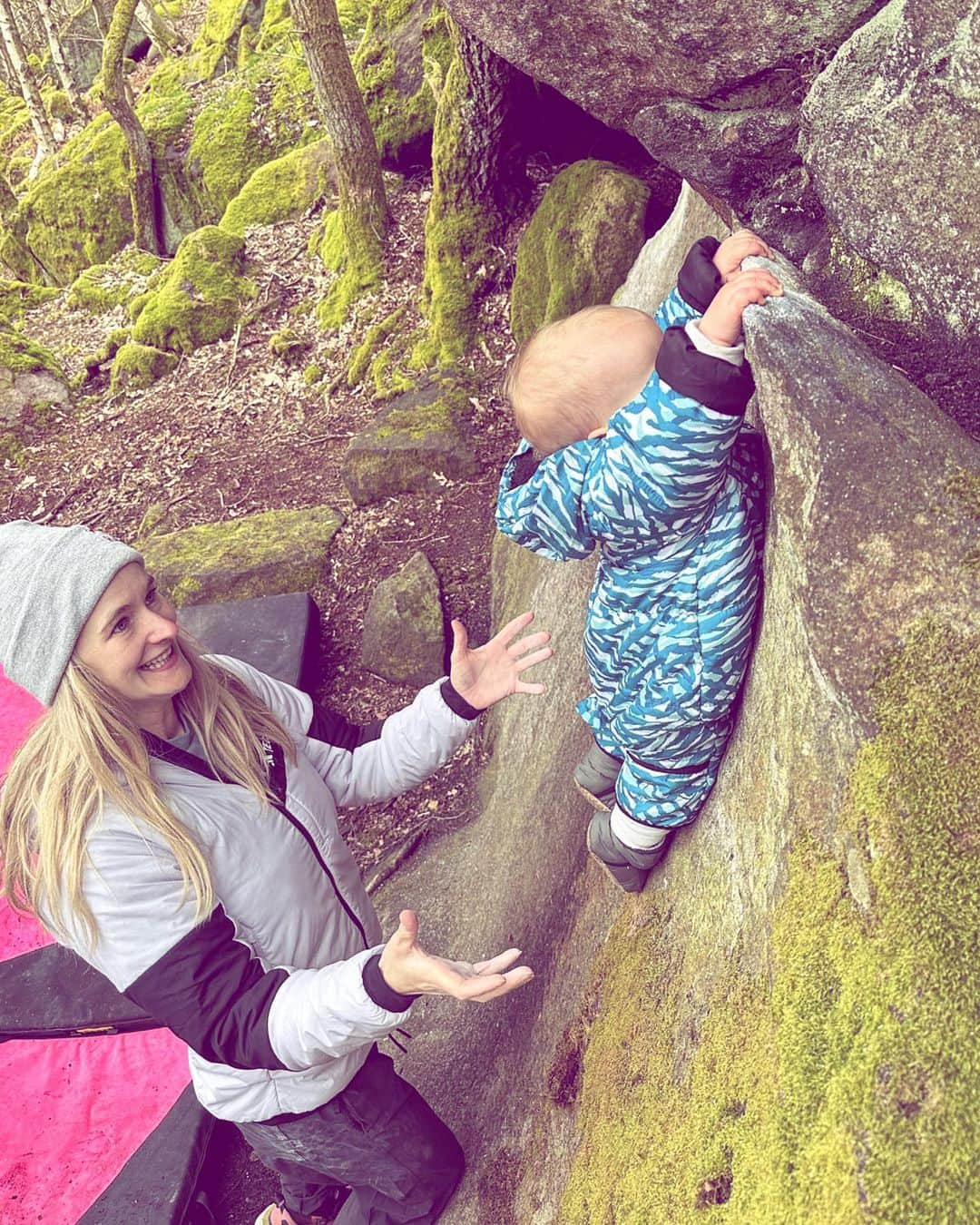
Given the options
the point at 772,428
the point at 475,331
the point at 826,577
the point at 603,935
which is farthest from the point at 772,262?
the point at 475,331

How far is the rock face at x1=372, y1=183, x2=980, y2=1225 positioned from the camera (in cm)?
153

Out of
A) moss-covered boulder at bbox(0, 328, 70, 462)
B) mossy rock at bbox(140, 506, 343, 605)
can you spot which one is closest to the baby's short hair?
mossy rock at bbox(140, 506, 343, 605)

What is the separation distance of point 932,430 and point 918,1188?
1431 millimetres

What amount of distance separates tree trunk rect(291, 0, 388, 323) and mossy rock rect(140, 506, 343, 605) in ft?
9.94

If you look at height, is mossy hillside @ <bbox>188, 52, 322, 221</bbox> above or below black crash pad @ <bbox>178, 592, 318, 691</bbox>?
above

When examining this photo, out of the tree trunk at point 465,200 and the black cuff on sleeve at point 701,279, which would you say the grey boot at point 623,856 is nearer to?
the black cuff on sleeve at point 701,279

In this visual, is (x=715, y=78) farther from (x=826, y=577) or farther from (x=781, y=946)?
(x=781, y=946)

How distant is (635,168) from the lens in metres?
6.70

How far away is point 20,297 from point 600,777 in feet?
49.3

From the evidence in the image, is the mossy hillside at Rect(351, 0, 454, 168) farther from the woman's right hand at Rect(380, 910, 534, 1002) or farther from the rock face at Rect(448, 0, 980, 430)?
the woman's right hand at Rect(380, 910, 534, 1002)

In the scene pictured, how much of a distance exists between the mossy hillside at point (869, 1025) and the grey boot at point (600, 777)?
0.99 m

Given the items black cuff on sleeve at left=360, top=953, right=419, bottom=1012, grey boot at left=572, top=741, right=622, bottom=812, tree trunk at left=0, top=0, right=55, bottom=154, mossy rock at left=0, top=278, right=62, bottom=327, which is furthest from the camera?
tree trunk at left=0, top=0, right=55, bottom=154

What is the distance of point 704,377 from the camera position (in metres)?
2.08

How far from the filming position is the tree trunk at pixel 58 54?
18.4m
